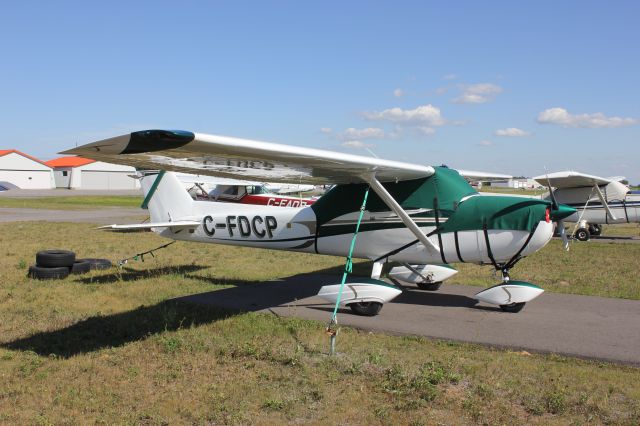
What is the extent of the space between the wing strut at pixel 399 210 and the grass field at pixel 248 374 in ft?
6.01

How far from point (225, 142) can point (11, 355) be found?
3.52 meters

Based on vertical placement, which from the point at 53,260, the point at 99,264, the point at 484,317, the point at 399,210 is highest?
the point at 399,210

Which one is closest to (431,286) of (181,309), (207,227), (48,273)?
(207,227)

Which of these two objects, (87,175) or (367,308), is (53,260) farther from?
(87,175)

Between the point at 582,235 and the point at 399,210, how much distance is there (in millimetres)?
14251

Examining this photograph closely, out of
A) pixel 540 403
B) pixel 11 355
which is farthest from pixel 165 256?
pixel 540 403

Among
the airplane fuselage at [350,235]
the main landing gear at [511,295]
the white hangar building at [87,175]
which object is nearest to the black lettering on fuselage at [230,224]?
the airplane fuselage at [350,235]

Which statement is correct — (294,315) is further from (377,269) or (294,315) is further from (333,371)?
(333,371)

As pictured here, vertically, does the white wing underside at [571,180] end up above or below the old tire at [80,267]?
above

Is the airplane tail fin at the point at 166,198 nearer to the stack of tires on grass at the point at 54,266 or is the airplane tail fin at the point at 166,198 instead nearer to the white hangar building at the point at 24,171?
the stack of tires on grass at the point at 54,266

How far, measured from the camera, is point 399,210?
7.73 meters

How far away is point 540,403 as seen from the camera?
15.0 feet

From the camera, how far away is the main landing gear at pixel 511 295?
7957mm

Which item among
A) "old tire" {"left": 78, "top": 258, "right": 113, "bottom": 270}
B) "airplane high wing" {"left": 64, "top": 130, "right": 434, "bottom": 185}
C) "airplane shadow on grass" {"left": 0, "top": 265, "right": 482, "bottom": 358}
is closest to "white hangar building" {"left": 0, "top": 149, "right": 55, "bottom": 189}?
"old tire" {"left": 78, "top": 258, "right": 113, "bottom": 270}
